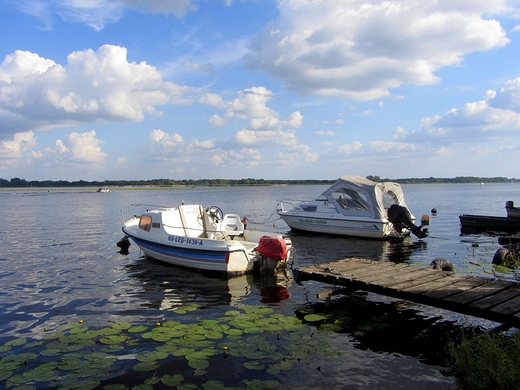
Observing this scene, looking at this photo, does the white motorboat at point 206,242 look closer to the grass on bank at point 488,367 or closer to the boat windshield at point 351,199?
the grass on bank at point 488,367

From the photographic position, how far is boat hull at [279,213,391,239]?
22.8 metres

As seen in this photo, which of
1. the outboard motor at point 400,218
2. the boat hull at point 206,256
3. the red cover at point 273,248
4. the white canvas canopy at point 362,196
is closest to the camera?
the red cover at point 273,248

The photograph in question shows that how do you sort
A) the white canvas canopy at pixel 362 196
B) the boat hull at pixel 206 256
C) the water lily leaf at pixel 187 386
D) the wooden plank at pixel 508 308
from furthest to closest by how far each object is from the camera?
the white canvas canopy at pixel 362 196, the boat hull at pixel 206 256, the wooden plank at pixel 508 308, the water lily leaf at pixel 187 386

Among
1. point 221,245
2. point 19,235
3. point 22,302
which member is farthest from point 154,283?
point 19,235

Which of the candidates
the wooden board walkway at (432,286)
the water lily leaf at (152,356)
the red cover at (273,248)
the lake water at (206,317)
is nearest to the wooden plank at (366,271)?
the wooden board walkway at (432,286)

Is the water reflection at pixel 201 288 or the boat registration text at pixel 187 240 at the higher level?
the boat registration text at pixel 187 240

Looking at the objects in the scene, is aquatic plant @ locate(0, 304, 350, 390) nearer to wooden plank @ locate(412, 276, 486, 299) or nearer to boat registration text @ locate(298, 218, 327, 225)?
wooden plank @ locate(412, 276, 486, 299)

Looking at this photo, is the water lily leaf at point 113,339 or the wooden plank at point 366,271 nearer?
the water lily leaf at point 113,339

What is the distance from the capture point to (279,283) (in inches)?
544

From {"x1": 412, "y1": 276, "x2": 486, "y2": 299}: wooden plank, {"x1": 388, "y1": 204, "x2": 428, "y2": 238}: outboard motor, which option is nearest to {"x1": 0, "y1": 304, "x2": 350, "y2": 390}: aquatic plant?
{"x1": 412, "y1": 276, "x2": 486, "y2": 299}: wooden plank

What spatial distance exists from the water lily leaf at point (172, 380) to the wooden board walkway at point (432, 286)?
4.91 metres

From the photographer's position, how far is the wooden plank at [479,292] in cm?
831

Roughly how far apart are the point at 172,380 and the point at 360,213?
1844 cm

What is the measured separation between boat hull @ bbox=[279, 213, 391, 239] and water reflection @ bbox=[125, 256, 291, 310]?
30.7 ft
